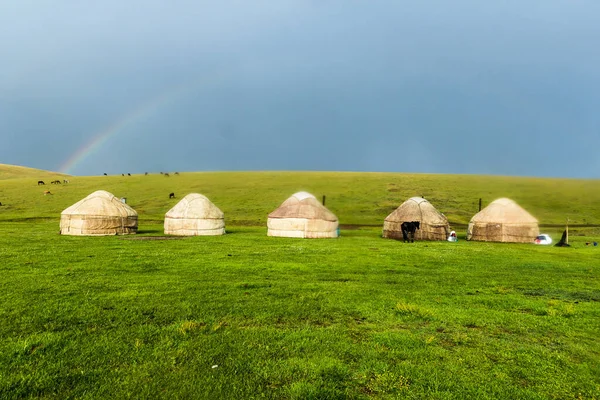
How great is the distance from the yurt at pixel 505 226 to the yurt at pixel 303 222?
12.2 m

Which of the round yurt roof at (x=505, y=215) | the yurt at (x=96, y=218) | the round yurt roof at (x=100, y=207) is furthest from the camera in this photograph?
the round yurt roof at (x=505, y=215)

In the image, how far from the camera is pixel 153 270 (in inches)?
556

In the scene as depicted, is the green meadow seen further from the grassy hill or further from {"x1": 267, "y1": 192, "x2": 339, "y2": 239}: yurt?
the grassy hill

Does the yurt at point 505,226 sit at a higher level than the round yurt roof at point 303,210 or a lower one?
lower

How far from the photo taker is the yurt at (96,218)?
93.2 ft

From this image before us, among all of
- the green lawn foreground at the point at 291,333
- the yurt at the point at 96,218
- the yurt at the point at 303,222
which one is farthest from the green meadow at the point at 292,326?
the yurt at the point at 303,222

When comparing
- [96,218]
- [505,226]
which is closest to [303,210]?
[96,218]

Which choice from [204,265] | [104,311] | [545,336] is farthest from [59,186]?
[545,336]

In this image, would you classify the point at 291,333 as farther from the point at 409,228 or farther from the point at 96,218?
the point at 96,218

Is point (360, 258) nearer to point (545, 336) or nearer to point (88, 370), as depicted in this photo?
point (545, 336)

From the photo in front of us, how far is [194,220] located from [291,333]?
24.4 m

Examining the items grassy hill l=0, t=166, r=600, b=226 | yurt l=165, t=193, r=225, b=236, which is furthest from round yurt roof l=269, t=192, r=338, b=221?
grassy hill l=0, t=166, r=600, b=226

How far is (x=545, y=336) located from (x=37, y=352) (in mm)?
9410

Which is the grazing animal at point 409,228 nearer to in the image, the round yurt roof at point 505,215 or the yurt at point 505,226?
the yurt at point 505,226
